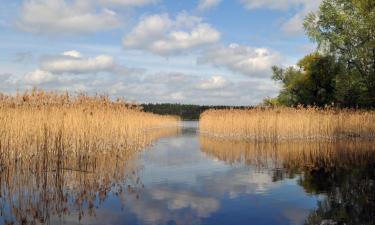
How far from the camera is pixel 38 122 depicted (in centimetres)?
1303

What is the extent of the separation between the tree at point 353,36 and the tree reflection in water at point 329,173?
11.2 m

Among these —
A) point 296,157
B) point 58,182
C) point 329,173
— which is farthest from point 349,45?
point 58,182

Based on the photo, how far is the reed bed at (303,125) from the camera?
26.3 metres

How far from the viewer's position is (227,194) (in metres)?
9.73

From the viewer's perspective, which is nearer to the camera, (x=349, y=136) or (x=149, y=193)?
(x=149, y=193)

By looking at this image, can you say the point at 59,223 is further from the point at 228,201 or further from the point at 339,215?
the point at 339,215

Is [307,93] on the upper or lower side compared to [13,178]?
upper

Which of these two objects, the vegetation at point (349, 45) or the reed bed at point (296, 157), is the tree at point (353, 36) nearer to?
the vegetation at point (349, 45)

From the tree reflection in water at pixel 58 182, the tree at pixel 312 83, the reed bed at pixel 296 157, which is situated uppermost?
the tree at pixel 312 83

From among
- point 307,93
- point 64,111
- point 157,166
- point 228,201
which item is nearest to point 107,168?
point 157,166

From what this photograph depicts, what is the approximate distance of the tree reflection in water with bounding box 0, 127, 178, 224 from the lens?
25.4 feet

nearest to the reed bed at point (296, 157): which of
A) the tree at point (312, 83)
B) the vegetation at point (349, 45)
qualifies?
the vegetation at point (349, 45)

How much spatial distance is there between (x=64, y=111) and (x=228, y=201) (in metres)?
8.15

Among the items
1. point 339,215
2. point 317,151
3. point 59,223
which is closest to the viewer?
point 59,223
